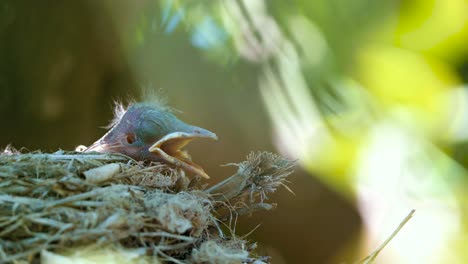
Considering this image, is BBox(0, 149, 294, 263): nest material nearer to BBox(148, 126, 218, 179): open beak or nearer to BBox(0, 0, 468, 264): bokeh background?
BBox(148, 126, 218, 179): open beak

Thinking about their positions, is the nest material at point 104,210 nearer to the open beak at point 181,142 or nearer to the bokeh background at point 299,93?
the open beak at point 181,142

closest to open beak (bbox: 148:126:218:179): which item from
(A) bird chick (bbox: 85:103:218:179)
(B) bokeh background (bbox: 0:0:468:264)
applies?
(A) bird chick (bbox: 85:103:218:179)

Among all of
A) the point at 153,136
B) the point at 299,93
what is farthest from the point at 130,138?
the point at 299,93

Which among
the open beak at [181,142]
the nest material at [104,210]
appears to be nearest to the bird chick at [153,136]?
the open beak at [181,142]

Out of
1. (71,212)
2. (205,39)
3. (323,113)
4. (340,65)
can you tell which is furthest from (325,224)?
(71,212)

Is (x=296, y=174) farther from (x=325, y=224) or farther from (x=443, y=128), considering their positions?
(x=443, y=128)

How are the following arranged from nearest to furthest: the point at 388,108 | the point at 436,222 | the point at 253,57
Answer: the point at 388,108, the point at 436,222, the point at 253,57
